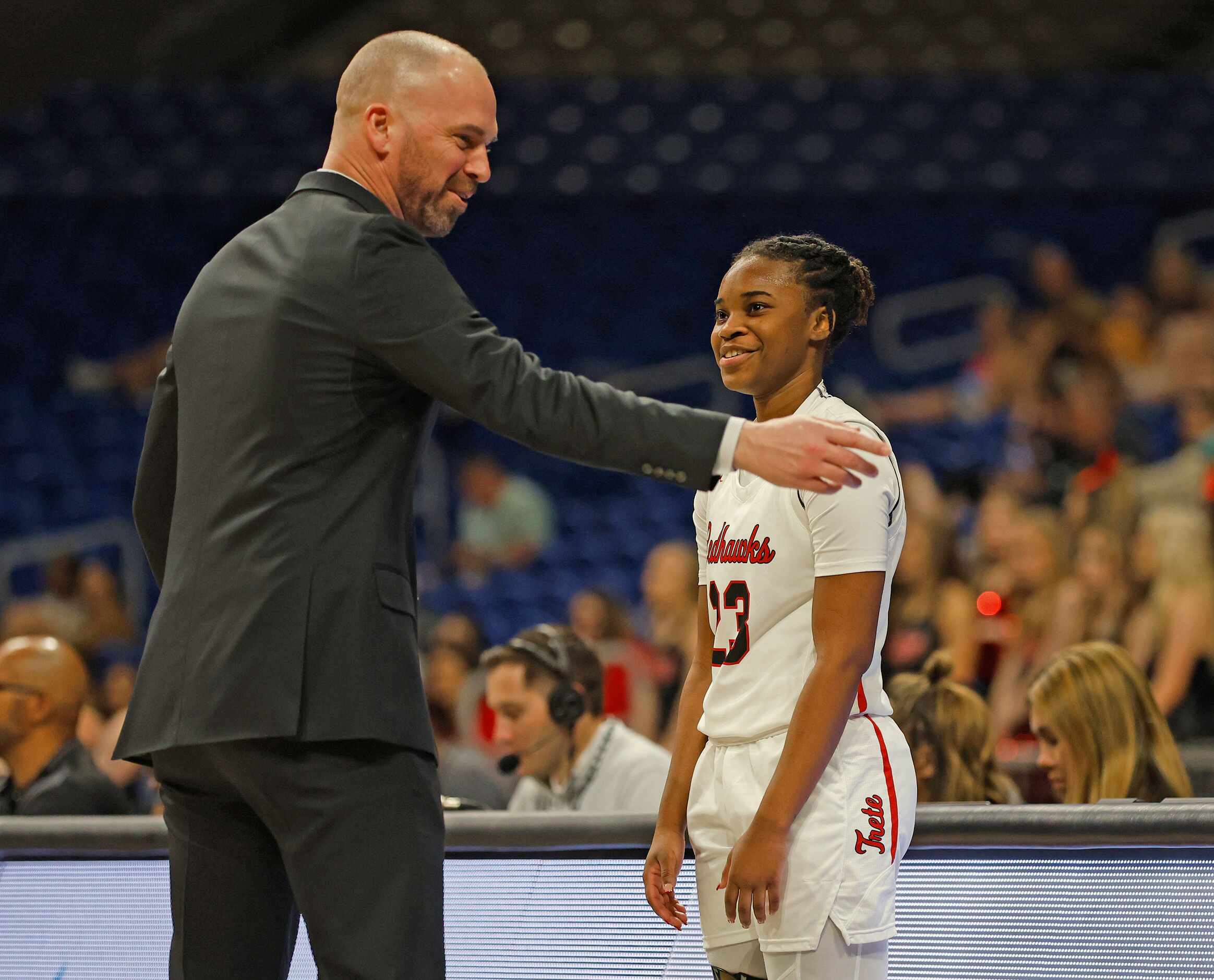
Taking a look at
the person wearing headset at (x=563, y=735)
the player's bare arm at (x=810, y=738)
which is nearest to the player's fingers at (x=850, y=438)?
the player's bare arm at (x=810, y=738)

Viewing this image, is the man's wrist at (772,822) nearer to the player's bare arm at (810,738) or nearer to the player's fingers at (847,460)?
the player's bare arm at (810,738)

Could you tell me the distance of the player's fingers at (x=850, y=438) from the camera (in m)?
1.72

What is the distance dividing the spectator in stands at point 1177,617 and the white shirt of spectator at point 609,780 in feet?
6.51

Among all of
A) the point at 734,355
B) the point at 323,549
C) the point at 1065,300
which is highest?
the point at 1065,300

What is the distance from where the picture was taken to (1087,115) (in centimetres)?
854

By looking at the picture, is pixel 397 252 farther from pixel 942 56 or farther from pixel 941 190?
pixel 942 56

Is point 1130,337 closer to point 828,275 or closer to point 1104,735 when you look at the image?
point 1104,735

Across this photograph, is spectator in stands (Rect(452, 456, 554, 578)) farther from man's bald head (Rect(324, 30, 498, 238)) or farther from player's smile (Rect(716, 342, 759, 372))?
man's bald head (Rect(324, 30, 498, 238))

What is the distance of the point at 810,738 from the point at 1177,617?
12.2 feet

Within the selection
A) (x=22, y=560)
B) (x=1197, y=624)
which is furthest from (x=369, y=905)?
(x=22, y=560)

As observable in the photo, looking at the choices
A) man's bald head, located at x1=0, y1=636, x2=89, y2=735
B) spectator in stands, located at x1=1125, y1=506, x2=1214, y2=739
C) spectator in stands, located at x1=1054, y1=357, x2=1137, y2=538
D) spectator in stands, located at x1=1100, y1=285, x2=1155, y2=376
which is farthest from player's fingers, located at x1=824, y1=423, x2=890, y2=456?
spectator in stands, located at x1=1100, y1=285, x2=1155, y2=376

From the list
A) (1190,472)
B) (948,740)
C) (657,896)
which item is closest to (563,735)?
(948,740)

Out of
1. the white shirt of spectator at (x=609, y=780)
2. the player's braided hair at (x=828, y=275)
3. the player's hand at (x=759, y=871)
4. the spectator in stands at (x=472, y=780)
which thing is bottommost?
the spectator in stands at (x=472, y=780)

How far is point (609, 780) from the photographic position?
384 centimetres
